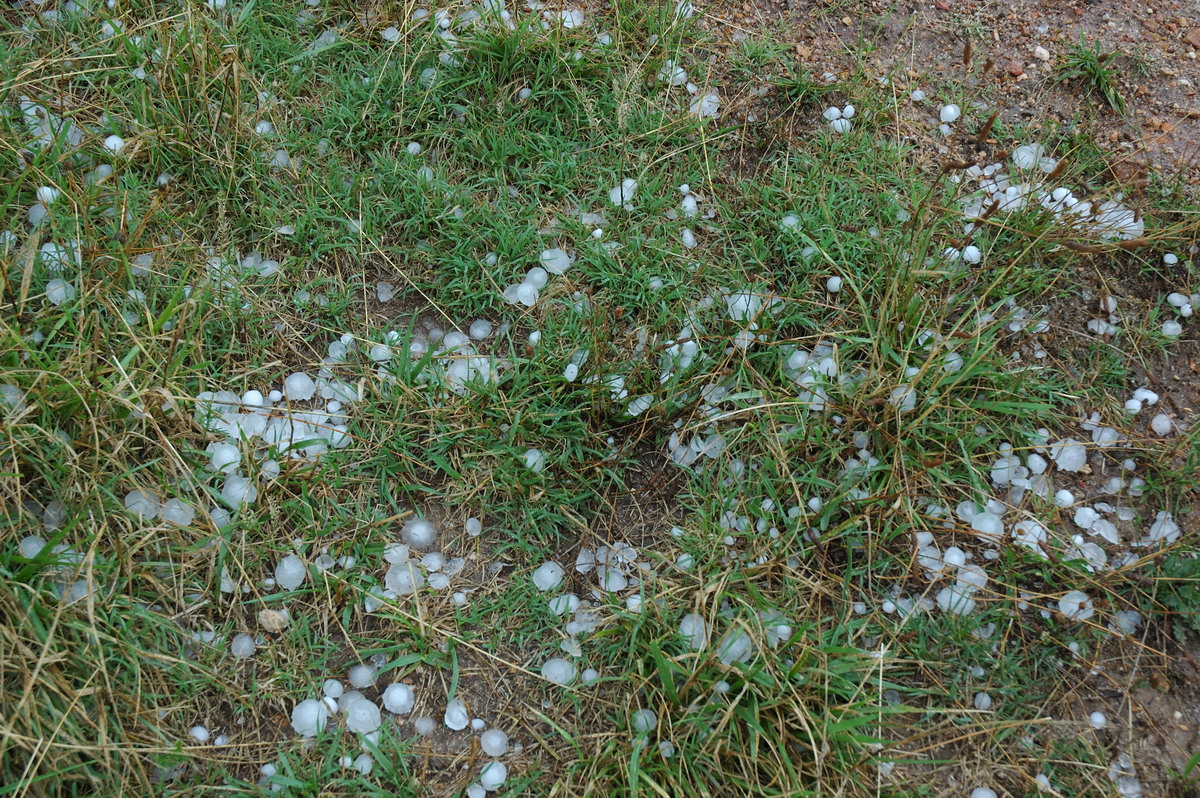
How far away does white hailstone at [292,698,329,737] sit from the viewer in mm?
1826

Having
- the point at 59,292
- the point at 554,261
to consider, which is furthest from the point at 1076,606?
the point at 59,292

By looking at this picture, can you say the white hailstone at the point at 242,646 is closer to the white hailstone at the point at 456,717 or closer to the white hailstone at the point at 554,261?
the white hailstone at the point at 456,717

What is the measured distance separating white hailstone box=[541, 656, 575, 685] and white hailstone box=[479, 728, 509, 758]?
157 mm

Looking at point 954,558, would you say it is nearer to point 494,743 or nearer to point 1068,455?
point 1068,455

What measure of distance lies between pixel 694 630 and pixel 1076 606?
2.90ft

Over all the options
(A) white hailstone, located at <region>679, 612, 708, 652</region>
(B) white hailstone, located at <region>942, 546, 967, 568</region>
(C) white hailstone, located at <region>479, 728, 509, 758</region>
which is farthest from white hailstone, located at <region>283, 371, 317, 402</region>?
(B) white hailstone, located at <region>942, 546, 967, 568</region>

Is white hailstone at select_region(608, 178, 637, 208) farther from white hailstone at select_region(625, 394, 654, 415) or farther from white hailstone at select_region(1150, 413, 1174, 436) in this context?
white hailstone at select_region(1150, 413, 1174, 436)

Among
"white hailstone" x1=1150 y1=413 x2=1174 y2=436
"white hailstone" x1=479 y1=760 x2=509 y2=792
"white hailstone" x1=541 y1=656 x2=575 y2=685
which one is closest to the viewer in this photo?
"white hailstone" x1=479 y1=760 x2=509 y2=792

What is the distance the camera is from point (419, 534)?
80.3 inches

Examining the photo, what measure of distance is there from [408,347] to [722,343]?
82 centimetres

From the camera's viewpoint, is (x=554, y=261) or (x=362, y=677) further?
(x=554, y=261)

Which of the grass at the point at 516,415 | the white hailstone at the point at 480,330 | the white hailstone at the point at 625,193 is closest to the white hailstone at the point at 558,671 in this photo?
the grass at the point at 516,415

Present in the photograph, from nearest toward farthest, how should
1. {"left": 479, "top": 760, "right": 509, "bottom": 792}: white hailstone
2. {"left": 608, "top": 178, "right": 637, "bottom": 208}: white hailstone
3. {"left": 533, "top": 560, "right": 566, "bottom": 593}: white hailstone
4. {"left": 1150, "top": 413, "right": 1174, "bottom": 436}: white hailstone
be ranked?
{"left": 479, "top": 760, "right": 509, "bottom": 792}: white hailstone < {"left": 533, "top": 560, "right": 566, "bottom": 593}: white hailstone < {"left": 1150, "top": 413, "right": 1174, "bottom": 436}: white hailstone < {"left": 608, "top": 178, "right": 637, "bottom": 208}: white hailstone

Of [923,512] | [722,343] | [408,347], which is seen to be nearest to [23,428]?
[408,347]
